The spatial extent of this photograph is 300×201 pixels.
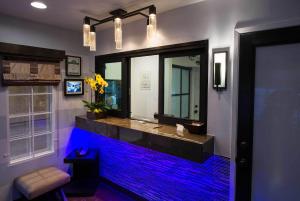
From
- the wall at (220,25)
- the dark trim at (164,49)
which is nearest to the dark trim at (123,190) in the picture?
the wall at (220,25)

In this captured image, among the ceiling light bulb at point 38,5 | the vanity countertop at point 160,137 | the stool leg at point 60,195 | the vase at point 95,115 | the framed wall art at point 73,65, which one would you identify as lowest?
the stool leg at point 60,195

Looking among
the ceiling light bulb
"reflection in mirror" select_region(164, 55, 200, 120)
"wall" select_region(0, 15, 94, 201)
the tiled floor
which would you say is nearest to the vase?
"wall" select_region(0, 15, 94, 201)

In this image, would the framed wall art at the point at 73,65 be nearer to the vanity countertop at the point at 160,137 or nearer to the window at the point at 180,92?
the vanity countertop at the point at 160,137

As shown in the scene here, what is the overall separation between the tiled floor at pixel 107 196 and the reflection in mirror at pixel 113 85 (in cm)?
126

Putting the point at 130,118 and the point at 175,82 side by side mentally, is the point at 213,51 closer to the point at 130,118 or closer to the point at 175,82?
the point at 175,82

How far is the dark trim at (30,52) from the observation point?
A: 7.95 ft

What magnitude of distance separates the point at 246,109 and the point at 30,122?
2.79m

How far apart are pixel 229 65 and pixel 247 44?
0.77ft

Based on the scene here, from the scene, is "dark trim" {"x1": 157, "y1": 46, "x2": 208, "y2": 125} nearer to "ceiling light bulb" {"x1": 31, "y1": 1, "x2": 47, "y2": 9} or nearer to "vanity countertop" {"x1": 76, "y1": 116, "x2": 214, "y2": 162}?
"vanity countertop" {"x1": 76, "y1": 116, "x2": 214, "y2": 162}

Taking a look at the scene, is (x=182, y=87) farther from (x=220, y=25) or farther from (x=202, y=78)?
(x=220, y=25)

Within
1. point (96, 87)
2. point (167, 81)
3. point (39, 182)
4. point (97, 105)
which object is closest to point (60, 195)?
point (39, 182)

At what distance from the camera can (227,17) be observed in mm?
1848

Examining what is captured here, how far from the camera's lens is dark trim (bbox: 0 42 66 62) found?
2.42 m

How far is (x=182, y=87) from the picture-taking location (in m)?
2.61
